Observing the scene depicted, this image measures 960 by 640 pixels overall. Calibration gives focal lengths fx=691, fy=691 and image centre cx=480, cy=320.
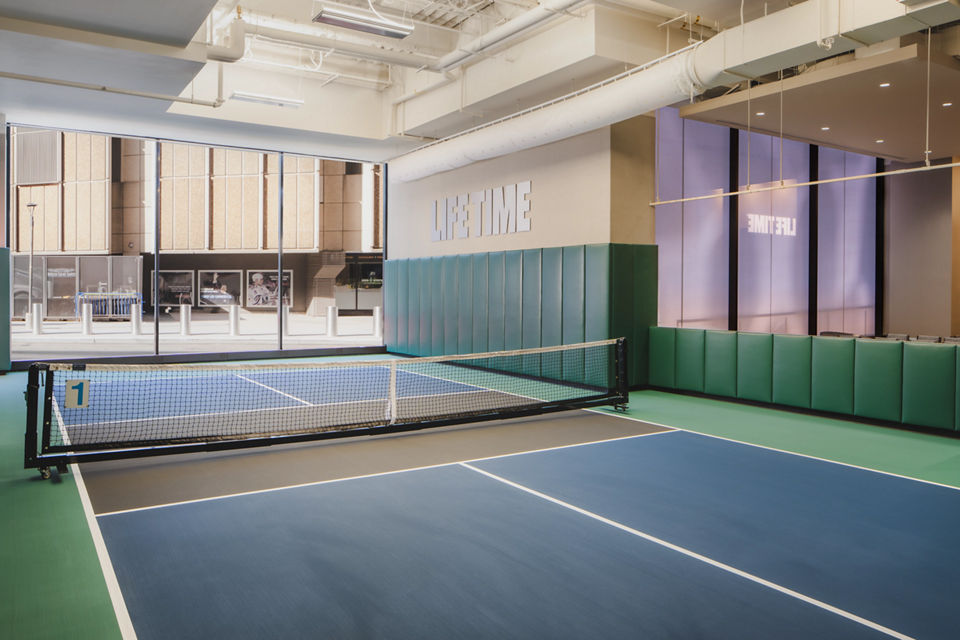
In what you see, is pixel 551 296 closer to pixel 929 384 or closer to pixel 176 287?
pixel 929 384

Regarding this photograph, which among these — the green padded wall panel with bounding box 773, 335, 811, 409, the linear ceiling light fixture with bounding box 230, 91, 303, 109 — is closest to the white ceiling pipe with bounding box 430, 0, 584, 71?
the linear ceiling light fixture with bounding box 230, 91, 303, 109

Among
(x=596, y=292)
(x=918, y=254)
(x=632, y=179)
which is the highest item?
(x=632, y=179)

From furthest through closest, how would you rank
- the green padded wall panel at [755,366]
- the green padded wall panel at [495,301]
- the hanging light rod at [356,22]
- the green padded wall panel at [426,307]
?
the green padded wall panel at [426,307], the green padded wall panel at [495,301], the green padded wall panel at [755,366], the hanging light rod at [356,22]

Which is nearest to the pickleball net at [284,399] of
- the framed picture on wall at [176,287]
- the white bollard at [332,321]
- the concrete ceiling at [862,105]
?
the concrete ceiling at [862,105]

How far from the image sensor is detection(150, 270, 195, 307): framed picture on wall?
25.3m

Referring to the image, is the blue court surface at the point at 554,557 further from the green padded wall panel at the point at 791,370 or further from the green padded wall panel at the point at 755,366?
the green padded wall panel at the point at 755,366

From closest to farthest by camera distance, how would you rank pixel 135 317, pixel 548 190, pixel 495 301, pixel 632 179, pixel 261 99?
1. pixel 632 179
2. pixel 261 99
3. pixel 548 190
4. pixel 495 301
5. pixel 135 317

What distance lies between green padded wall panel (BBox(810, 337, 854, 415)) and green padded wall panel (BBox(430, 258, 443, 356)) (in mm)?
8027

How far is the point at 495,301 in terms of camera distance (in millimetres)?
13508

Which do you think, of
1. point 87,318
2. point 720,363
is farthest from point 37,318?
point 720,363

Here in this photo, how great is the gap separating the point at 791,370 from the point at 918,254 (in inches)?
371

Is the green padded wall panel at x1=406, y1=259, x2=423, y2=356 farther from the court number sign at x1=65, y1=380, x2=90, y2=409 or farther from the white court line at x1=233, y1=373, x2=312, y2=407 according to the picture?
the court number sign at x1=65, y1=380, x2=90, y2=409

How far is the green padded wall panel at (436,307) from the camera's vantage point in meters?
15.3

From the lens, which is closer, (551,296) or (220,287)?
(551,296)
